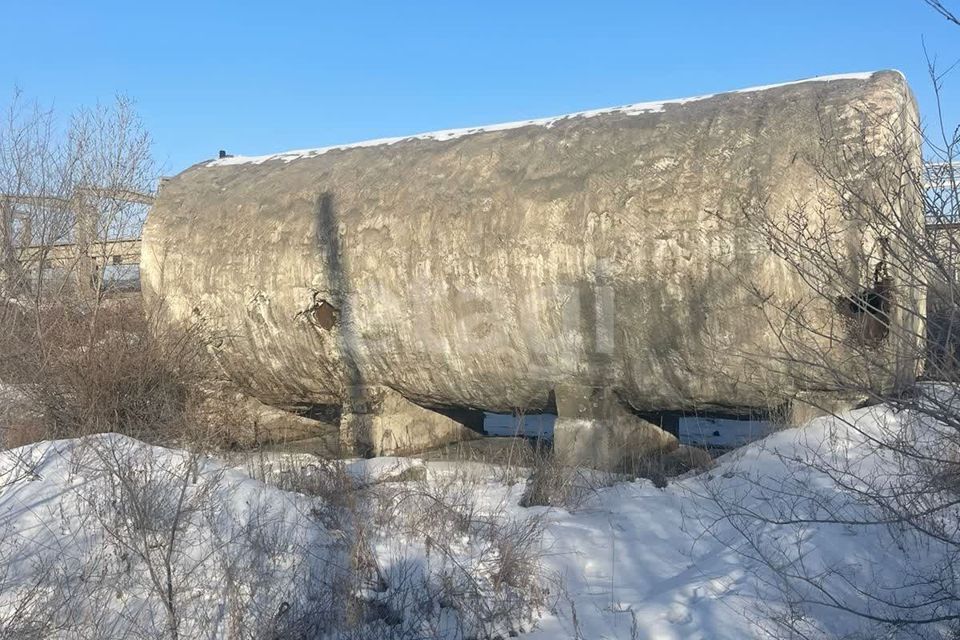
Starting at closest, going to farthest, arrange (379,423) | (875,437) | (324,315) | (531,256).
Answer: (875,437), (531,256), (324,315), (379,423)

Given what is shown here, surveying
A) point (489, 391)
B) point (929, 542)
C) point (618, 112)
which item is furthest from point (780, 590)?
point (618, 112)

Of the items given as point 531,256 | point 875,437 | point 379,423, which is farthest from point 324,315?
point 875,437

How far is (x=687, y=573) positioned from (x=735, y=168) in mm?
2407

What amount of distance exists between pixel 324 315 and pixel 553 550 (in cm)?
307

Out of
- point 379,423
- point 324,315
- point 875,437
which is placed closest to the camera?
point 875,437

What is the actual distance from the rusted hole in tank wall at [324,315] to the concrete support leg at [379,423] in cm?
56

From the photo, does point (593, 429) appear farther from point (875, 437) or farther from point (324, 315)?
point (324, 315)

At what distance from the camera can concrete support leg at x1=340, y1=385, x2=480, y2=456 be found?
702cm

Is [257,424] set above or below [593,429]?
below

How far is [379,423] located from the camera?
703 centimetres

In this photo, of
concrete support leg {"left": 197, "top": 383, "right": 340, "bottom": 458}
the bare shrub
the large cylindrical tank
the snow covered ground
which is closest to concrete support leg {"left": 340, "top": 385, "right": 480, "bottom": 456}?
the large cylindrical tank

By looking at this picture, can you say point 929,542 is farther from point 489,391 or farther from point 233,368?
point 233,368

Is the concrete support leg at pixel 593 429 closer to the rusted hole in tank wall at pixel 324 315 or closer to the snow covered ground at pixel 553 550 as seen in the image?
the snow covered ground at pixel 553 550

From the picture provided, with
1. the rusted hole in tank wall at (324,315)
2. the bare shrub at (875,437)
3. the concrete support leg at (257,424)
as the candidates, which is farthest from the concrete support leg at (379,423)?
the bare shrub at (875,437)
